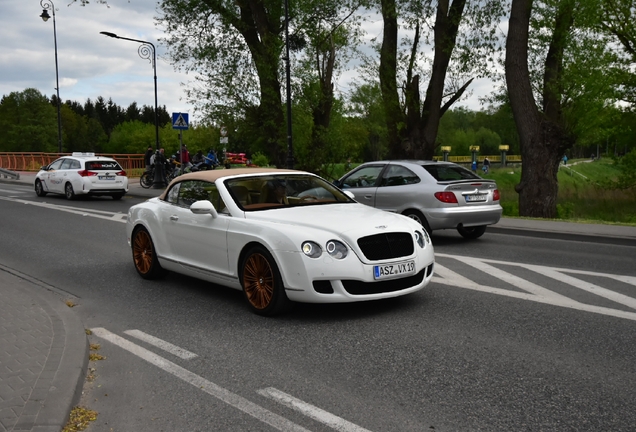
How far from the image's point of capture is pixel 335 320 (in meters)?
6.77

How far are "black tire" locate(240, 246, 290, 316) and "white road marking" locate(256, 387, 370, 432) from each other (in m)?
1.94

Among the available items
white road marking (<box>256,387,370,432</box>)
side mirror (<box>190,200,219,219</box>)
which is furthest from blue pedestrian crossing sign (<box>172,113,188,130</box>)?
white road marking (<box>256,387,370,432</box>)

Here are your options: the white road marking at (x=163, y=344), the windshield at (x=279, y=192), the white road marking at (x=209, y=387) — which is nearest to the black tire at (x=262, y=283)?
the windshield at (x=279, y=192)

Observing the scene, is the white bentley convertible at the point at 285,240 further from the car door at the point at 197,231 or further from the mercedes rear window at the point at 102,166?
the mercedes rear window at the point at 102,166

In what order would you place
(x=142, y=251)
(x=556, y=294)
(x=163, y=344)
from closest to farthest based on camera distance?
1. (x=163, y=344)
2. (x=556, y=294)
3. (x=142, y=251)

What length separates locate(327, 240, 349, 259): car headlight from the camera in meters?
6.50

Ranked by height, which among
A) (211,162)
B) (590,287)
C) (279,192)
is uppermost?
(279,192)

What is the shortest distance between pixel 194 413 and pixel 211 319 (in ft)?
8.49

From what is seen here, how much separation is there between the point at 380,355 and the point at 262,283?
1.77 meters

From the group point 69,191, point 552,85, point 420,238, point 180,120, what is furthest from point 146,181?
point 420,238

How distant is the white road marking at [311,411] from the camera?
13.4ft

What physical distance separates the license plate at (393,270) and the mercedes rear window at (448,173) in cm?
592

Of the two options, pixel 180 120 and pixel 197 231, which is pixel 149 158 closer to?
pixel 180 120

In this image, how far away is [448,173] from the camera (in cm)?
1274
